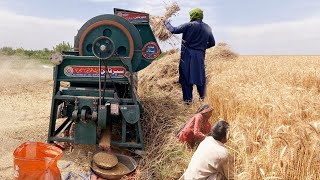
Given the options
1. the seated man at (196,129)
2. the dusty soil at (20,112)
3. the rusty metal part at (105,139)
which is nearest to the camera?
the seated man at (196,129)

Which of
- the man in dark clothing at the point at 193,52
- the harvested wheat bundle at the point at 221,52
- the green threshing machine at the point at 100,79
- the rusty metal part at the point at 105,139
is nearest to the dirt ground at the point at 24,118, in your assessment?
the rusty metal part at the point at 105,139

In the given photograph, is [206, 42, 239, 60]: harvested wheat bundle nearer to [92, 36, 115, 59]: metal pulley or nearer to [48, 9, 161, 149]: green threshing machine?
[48, 9, 161, 149]: green threshing machine

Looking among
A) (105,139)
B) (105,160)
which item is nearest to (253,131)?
(105,160)

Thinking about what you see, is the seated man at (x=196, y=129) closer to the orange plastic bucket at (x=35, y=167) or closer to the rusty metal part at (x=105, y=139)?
the rusty metal part at (x=105, y=139)

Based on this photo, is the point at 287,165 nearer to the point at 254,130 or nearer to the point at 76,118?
the point at 254,130

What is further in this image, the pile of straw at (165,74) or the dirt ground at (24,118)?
the pile of straw at (165,74)

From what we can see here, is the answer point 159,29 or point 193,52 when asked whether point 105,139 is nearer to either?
point 159,29

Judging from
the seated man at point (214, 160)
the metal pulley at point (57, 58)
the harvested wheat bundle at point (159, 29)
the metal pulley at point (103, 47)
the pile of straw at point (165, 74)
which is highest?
the harvested wheat bundle at point (159, 29)

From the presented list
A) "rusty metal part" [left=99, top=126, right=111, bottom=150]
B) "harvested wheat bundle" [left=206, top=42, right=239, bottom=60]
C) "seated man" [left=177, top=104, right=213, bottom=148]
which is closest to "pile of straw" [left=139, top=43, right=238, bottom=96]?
"harvested wheat bundle" [left=206, top=42, right=239, bottom=60]

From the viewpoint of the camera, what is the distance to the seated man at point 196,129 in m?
5.10

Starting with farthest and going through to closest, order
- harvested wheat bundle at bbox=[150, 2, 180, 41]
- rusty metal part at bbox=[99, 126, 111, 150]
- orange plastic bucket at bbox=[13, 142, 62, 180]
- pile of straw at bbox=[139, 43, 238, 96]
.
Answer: pile of straw at bbox=[139, 43, 238, 96]
harvested wheat bundle at bbox=[150, 2, 180, 41]
rusty metal part at bbox=[99, 126, 111, 150]
orange plastic bucket at bbox=[13, 142, 62, 180]

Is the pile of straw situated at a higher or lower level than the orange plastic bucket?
higher

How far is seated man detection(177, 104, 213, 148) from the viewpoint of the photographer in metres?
5.10

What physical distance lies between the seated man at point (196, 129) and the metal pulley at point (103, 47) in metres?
1.45
